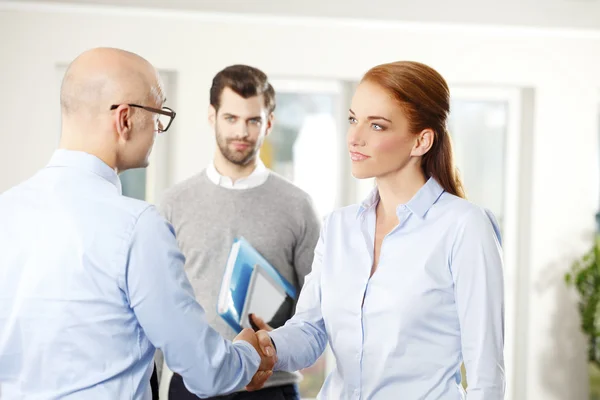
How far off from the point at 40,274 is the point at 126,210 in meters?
0.19

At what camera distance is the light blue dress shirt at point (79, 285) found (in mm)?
1403

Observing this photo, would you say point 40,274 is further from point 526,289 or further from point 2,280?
point 526,289

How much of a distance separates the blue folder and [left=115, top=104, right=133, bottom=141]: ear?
0.92 metres

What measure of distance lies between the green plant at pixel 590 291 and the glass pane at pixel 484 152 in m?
0.55

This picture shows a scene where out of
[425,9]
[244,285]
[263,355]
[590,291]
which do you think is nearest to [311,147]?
[425,9]

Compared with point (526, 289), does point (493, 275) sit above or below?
above

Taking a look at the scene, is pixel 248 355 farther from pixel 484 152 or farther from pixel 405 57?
pixel 484 152

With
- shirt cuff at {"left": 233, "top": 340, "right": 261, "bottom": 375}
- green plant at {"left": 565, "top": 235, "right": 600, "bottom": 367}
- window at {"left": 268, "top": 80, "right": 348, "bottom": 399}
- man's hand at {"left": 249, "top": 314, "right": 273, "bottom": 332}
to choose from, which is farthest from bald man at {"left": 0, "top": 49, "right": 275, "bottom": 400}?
green plant at {"left": 565, "top": 235, "right": 600, "bottom": 367}

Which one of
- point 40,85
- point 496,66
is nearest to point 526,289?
point 496,66

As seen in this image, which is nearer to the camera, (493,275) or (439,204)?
(493,275)

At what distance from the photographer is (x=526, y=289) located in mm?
4664

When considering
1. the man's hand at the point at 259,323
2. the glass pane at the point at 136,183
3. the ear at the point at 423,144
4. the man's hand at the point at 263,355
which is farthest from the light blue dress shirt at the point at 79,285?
the glass pane at the point at 136,183

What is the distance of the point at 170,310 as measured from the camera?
4.82 ft

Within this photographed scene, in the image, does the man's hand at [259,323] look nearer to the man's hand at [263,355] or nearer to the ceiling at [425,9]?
the man's hand at [263,355]
